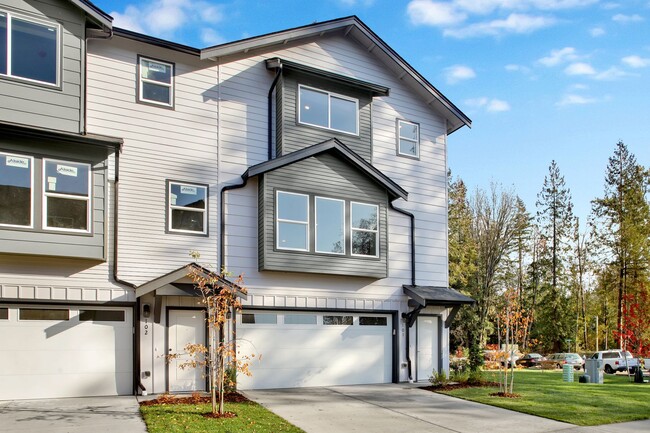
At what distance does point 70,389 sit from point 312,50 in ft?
37.0

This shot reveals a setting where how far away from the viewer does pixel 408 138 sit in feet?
61.0

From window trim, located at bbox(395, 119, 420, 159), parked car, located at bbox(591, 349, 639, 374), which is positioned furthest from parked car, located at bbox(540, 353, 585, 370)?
window trim, located at bbox(395, 119, 420, 159)

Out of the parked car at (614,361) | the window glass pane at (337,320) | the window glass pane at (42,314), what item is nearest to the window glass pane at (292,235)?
the window glass pane at (337,320)

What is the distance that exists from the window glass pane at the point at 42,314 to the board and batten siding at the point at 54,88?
405 cm

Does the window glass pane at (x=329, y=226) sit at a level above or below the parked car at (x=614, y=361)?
above

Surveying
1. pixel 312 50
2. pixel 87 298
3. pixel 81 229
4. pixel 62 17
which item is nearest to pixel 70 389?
pixel 87 298

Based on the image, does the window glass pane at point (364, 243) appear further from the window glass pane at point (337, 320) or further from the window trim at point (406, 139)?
the window trim at point (406, 139)

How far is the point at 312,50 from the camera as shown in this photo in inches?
669

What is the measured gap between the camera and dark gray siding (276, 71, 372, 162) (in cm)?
1566

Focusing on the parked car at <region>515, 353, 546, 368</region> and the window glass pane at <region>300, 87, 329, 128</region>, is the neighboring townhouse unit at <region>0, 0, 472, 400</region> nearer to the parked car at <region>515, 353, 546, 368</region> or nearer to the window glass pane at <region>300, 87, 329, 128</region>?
the window glass pane at <region>300, 87, 329, 128</region>

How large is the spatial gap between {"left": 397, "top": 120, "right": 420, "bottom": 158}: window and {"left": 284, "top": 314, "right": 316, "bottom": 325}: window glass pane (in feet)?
20.1

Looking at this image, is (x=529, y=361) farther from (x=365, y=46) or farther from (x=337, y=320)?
(x=365, y=46)

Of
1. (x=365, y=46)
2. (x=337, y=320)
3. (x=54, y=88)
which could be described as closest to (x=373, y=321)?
(x=337, y=320)

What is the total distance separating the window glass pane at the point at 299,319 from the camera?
1551cm
